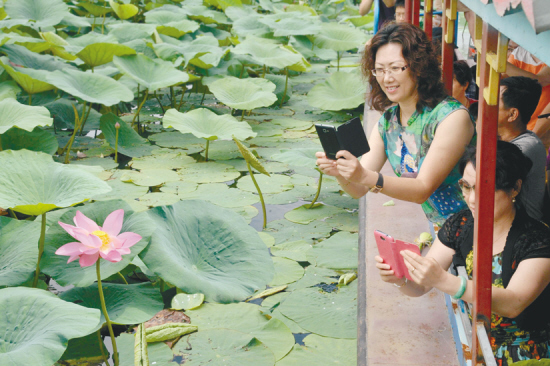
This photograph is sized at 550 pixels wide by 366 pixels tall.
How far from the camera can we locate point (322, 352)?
189cm

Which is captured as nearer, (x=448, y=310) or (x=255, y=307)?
(x=448, y=310)

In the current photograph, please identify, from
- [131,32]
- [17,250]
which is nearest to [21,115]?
[17,250]

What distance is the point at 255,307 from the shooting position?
2148 mm

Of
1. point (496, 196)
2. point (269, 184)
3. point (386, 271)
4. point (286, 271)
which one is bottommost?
point (269, 184)

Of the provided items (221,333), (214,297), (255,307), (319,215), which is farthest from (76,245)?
(319,215)

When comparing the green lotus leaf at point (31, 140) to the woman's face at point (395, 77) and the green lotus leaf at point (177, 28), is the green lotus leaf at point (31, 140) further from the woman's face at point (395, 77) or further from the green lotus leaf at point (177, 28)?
the green lotus leaf at point (177, 28)

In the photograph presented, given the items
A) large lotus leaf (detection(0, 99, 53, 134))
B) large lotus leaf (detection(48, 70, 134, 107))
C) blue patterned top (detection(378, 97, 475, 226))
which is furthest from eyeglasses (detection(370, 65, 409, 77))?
large lotus leaf (detection(48, 70, 134, 107))

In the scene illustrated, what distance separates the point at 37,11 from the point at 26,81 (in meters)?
2.03

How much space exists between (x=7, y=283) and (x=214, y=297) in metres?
0.68

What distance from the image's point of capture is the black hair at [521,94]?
1.96 metres

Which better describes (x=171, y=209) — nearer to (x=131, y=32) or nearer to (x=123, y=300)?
(x=123, y=300)

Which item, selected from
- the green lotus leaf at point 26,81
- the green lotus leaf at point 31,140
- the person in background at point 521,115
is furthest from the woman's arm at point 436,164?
the green lotus leaf at point 26,81

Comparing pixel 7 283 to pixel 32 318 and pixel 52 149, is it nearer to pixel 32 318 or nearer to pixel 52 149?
pixel 32 318

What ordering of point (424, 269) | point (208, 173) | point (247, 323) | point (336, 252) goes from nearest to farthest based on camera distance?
point (424, 269), point (247, 323), point (336, 252), point (208, 173)
